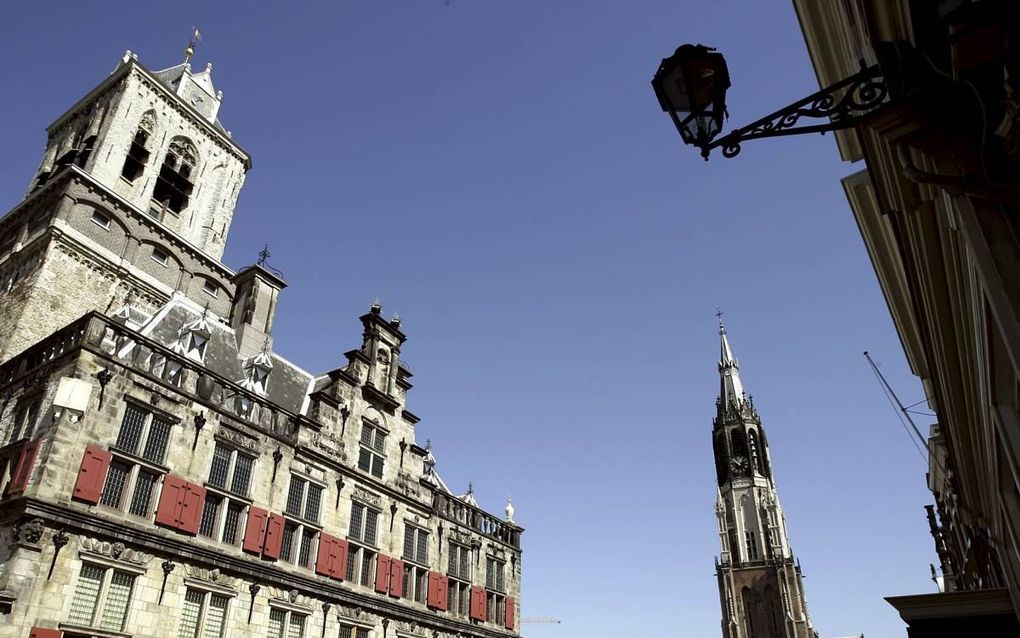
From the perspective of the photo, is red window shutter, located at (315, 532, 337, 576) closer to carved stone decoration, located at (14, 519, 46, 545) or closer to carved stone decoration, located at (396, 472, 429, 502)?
carved stone decoration, located at (396, 472, 429, 502)

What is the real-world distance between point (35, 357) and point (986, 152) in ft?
66.6

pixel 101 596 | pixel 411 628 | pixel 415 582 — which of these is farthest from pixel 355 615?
pixel 101 596

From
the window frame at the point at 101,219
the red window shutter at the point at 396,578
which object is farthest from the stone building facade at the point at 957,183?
the window frame at the point at 101,219

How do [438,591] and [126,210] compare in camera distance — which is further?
[126,210]

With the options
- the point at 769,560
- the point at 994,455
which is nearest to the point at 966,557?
the point at 994,455

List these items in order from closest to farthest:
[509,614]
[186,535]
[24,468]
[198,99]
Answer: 1. [24,468]
2. [186,535]
3. [509,614]
4. [198,99]

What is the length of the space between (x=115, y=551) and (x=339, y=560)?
7.19m

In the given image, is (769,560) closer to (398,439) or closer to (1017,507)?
(398,439)

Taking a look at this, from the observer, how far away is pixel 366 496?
22.2 meters

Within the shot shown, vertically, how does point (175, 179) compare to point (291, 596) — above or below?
above

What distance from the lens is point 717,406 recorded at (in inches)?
3637

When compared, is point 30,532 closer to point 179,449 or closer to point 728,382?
point 179,449

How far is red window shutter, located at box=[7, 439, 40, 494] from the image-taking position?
1369cm

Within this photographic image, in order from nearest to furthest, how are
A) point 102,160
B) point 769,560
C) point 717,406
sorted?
point 102,160
point 769,560
point 717,406
